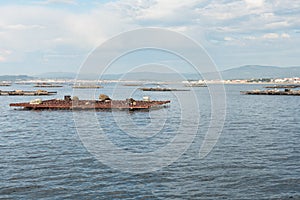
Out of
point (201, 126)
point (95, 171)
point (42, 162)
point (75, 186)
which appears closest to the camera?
point (75, 186)

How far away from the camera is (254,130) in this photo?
128 ft

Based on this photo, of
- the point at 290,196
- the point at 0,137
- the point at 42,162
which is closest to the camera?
the point at 290,196

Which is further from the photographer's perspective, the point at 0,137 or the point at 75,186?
the point at 0,137

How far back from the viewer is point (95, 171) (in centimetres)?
2202

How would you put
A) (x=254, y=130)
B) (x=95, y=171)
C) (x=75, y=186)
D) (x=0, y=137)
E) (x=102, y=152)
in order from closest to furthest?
(x=75, y=186) < (x=95, y=171) < (x=102, y=152) < (x=0, y=137) < (x=254, y=130)

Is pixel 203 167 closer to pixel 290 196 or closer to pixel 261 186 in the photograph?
pixel 261 186

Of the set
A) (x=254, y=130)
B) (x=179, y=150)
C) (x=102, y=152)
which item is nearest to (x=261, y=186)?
(x=179, y=150)

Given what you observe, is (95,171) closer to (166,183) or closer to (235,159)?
(166,183)

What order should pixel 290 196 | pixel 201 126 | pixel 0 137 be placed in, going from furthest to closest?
pixel 201 126, pixel 0 137, pixel 290 196

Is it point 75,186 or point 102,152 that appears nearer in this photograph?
point 75,186

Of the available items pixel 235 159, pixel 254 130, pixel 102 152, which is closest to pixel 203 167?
pixel 235 159

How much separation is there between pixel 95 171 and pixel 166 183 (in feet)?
15.9

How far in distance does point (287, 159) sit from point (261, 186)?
6.89m

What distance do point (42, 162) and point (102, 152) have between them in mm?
4847
